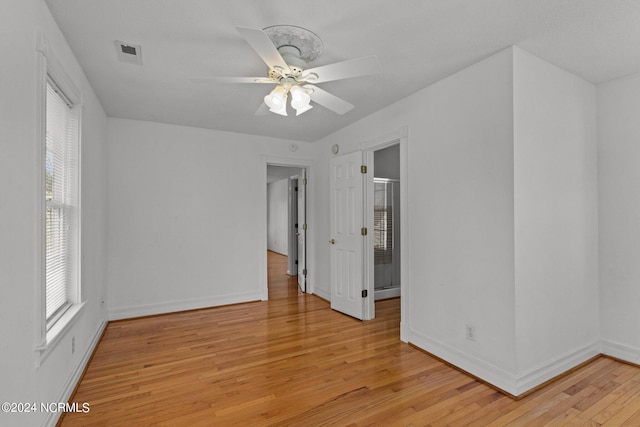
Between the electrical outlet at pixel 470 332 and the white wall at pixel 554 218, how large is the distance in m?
0.34

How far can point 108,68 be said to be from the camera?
2639 mm

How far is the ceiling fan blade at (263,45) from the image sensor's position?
1.59m

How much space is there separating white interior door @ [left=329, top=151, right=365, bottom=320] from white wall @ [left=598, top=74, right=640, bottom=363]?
237 centimetres

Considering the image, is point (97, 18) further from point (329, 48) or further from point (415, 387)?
point (415, 387)

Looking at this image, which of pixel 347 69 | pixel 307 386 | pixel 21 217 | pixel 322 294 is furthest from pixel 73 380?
pixel 322 294

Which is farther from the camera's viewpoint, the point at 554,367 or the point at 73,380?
the point at 554,367

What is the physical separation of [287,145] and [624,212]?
409 centimetres

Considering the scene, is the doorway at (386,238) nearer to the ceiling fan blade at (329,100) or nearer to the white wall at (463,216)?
the white wall at (463,216)

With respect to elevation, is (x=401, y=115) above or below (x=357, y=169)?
above

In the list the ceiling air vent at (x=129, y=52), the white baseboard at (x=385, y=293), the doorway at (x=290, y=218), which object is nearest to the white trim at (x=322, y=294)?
the doorway at (x=290, y=218)

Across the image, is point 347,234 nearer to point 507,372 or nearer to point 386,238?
point 386,238

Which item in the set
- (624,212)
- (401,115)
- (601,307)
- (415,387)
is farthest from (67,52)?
(601,307)

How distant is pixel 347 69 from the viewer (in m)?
1.96

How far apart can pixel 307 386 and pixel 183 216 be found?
292cm
